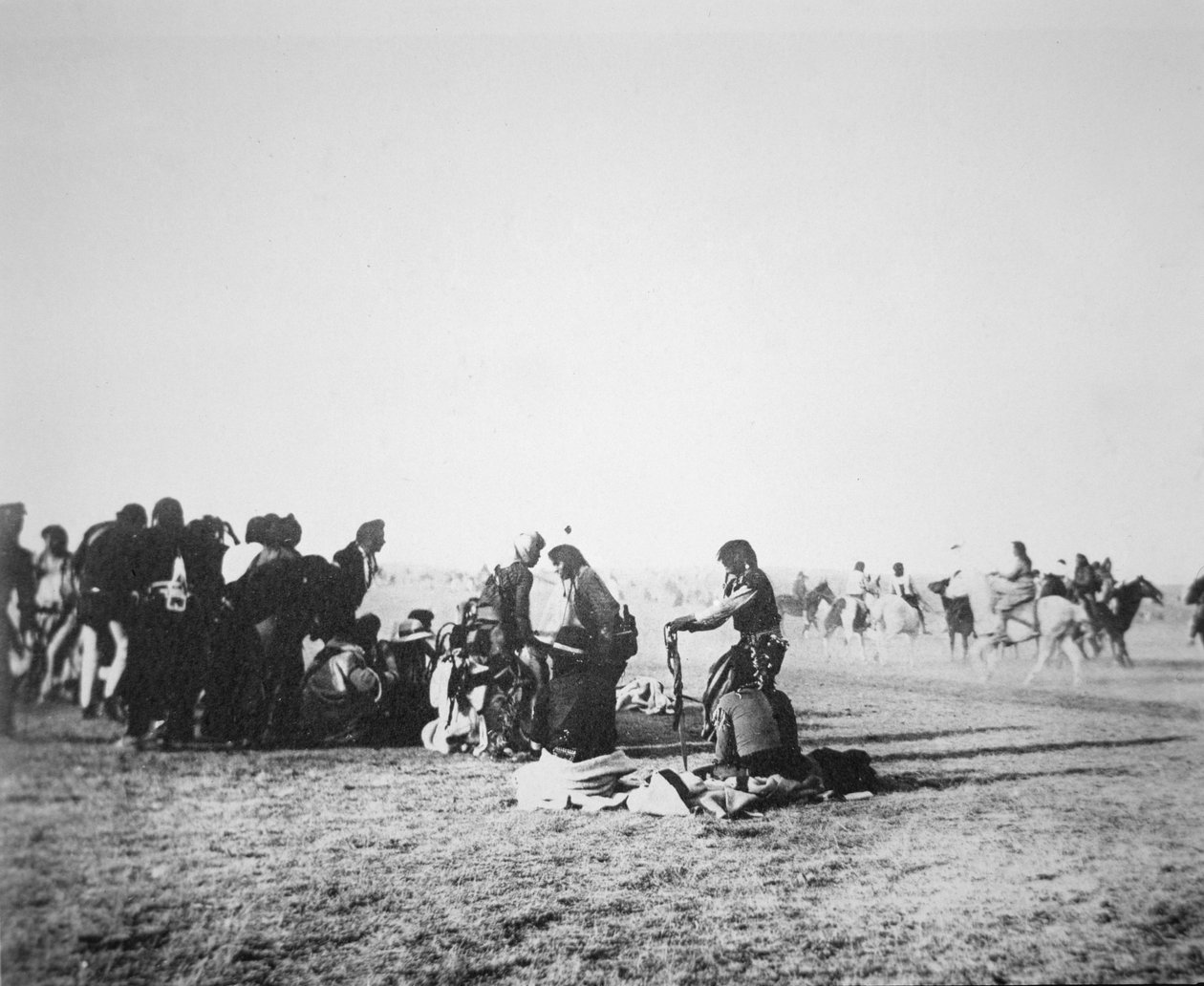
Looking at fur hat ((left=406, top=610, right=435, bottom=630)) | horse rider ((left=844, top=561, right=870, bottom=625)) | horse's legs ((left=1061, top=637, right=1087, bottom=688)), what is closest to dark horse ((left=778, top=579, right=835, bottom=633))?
horse rider ((left=844, top=561, right=870, bottom=625))

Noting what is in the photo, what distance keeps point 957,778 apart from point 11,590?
4.20m

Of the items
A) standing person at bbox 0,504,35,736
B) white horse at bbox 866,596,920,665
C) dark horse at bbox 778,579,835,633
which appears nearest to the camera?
standing person at bbox 0,504,35,736

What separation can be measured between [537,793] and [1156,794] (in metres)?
2.90

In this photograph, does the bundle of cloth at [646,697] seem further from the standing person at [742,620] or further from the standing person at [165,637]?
the standing person at [165,637]

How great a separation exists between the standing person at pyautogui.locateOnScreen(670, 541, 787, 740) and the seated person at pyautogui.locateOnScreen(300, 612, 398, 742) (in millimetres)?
1468

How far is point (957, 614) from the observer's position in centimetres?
368

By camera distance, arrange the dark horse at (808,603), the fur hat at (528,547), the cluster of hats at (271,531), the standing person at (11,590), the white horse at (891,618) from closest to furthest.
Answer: the standing person at (11,590)
the cluster of hats at (271,531)
the fur hat at (528,547)
the dark horse at (808,603)
the white horse at (891,618)

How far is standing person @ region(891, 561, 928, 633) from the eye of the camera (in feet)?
12.1

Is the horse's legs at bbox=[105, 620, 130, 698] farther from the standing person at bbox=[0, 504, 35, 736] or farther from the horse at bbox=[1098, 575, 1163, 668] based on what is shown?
the horse at bbox=[1098, 575, 1163, 668]

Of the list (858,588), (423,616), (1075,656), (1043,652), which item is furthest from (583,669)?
(1075,656)

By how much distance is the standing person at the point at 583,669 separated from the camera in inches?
139

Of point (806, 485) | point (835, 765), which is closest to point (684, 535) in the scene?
point (806, 485)

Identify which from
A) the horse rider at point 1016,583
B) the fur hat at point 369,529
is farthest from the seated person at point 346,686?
the horse rider at point 1016,583

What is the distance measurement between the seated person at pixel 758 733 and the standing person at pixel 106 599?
257 cm
